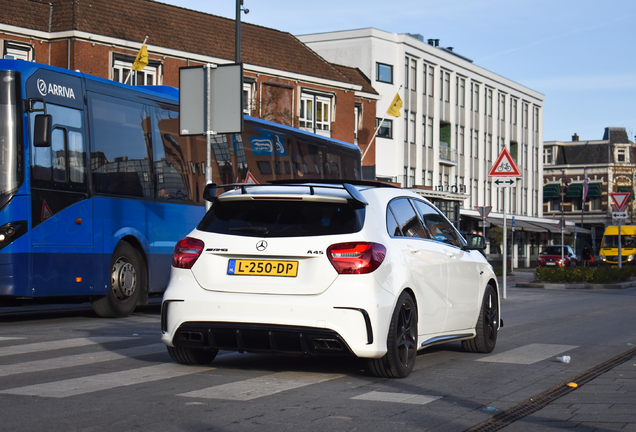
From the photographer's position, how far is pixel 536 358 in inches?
344

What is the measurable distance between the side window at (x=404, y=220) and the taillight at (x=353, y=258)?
53 centimetres

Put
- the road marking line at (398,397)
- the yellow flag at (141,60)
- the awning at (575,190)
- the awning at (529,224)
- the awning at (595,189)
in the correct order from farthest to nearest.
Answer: the awning at (575,190) < the awning at (595,189) < the awning at (529,224) < the yellow flag at (141,60) < the road marking line at (398,397)

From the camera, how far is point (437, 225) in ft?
27.7

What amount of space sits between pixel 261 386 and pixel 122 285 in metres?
7.49

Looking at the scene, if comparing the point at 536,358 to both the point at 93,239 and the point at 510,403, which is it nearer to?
the point at 510,403

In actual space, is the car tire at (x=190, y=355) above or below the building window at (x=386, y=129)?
below

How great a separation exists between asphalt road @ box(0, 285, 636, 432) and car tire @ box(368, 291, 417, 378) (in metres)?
0.09

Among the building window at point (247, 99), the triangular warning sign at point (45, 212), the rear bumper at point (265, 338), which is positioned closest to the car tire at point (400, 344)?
the rear bumper at point (265, 338)

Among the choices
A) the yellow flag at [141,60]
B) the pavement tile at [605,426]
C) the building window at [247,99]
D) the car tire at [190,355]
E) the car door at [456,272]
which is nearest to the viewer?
the pavement tile at [605,426]

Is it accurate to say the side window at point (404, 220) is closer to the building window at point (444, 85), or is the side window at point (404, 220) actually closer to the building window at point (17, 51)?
the building window at point (17, 51)

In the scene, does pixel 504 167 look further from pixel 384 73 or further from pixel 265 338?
pixel 384 73

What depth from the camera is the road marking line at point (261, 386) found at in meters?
6.11

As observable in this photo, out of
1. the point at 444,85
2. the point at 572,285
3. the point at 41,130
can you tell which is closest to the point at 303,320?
the point at 41,130

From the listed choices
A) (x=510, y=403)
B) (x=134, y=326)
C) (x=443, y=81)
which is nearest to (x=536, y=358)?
(x=510, y=403)
